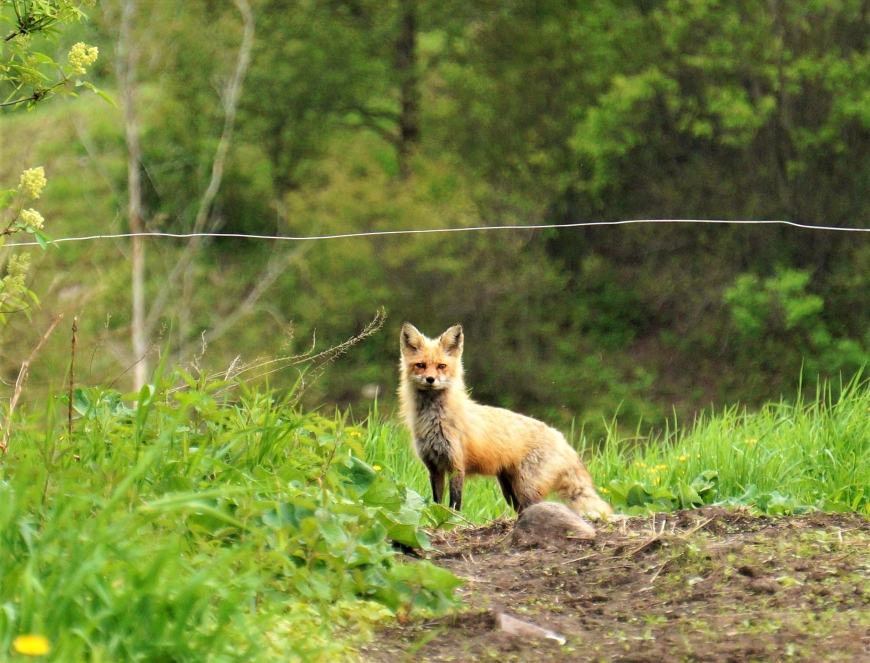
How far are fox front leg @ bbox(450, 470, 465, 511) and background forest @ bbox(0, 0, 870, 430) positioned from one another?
1173 cm

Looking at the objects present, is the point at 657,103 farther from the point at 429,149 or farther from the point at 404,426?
the point at 404,426

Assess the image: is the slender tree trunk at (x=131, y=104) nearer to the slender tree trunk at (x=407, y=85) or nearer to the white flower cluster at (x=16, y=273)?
the slender tree trunk at (x=407, y=85)

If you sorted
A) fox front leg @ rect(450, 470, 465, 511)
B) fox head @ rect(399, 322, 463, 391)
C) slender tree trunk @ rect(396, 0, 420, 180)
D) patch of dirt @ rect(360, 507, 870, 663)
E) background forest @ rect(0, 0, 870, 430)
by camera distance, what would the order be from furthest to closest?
1. slender tree trunk @ rect(396, 0, 420, 180)
2. background forest @ rect(0, 0, 870, 430)
3. fox head @ rect(399, 322, 463, 391)
4. fox front leg @ rect(450, 470, 465, 511)
5. patch of dirt @ rect(360, 507, 870, 663)

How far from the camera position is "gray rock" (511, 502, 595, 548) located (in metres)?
3.58

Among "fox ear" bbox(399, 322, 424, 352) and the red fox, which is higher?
"fox ear" bbox(399, 322, 424, 352)

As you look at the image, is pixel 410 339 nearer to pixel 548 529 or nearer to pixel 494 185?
pixel 548 529

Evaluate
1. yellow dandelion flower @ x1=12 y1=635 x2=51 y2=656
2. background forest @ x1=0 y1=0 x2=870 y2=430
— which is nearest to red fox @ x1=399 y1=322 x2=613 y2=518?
yellow dandelion flower @ x1=12 y1=635 x2=51 y2=656

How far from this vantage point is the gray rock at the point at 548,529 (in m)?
3.58

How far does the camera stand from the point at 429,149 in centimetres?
2139

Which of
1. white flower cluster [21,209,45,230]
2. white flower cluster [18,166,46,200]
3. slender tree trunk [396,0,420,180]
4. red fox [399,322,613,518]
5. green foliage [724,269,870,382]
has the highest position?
slender tree trunk [396,0,420,180]

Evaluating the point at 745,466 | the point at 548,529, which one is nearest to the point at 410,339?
the point at 745,466

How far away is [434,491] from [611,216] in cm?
1515

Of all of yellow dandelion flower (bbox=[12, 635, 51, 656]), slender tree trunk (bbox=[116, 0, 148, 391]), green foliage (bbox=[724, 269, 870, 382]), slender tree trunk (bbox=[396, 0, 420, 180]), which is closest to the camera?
yellow dandelion flower (bbox=[12, 635, 51, 656])

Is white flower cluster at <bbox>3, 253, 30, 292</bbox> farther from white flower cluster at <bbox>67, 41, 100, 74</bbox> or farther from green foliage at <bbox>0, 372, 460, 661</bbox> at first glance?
white flower cluster at <bbox>67, 41, 100, 74</bbox>
